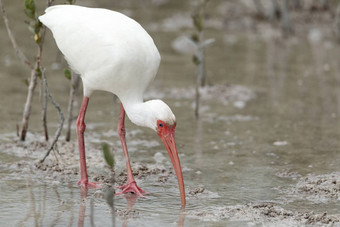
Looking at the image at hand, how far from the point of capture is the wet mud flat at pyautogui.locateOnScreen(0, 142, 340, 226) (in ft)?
14.7

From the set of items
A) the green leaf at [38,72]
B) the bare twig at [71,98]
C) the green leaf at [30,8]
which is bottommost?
the bare twig at [71,98]

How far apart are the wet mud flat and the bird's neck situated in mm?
504

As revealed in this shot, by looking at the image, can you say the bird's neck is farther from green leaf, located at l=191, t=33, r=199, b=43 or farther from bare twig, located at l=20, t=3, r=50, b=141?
green leaf, located at l=191, t=33, r=199, b=43

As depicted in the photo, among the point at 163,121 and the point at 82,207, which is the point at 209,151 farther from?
the point at 82,207

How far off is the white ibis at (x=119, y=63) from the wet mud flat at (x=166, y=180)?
0.86 feet

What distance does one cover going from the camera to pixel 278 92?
8852 mm

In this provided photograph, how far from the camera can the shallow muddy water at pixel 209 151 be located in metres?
4.55

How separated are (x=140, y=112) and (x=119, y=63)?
1.29 ft

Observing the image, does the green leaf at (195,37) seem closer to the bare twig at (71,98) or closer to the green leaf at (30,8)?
the bare twig at (71,98)

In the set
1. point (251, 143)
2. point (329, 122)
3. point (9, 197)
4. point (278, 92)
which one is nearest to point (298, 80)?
point (278, 92)

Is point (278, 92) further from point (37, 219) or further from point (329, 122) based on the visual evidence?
point (37, 219)

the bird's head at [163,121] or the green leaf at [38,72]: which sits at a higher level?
the green leaf at [38,72]

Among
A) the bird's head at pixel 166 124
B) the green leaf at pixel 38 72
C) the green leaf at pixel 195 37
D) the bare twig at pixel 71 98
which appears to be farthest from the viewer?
the green leaf at pixel 195 37

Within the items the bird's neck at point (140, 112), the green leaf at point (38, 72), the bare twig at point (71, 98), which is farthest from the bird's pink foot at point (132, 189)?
the green leaf at point (38, 72)
